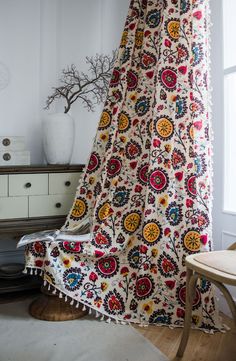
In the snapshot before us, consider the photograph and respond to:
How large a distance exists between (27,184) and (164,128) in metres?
1.08

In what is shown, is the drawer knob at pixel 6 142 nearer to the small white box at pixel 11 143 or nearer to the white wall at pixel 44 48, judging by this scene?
the small white box at pixel 11 143

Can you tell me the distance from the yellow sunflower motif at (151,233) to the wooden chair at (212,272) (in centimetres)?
50

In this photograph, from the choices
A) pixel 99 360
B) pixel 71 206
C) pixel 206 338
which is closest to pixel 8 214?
pixel 71 206

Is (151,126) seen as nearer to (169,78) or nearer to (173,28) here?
(169,78)

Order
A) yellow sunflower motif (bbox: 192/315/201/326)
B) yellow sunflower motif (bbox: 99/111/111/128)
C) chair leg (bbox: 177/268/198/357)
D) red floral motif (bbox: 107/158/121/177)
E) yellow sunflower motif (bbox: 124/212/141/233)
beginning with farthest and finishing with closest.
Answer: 1. yellow sunflower motif (bbox: 99/111/111/128)
2. red floral motif (bbox: 107/158/121/177)
3. yellow sunflower motif (bbox: 124/212/141/233)
4. yellow sunflower motif (bbox: 192/315/201/326)
5. chair leg (bbox: 177/268/198/357)

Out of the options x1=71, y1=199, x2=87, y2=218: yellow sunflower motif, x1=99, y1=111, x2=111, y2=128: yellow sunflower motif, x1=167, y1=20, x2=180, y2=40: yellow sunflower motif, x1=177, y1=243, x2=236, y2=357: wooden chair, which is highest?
x1=167, y1=20, x2=180, y2=40: yellow sunflower motif

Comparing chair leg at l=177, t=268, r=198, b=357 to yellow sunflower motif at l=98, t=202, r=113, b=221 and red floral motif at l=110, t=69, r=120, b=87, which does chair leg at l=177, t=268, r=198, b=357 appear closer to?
yellow sunflower motif at l=98, t=202, r=113, b=221

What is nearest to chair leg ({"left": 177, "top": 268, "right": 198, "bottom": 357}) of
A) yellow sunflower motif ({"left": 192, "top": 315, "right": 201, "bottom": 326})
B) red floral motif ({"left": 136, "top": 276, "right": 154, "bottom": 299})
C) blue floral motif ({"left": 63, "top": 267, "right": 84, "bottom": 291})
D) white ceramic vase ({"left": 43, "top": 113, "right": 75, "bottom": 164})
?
yellow sunflower motif ({"left": 192, "top": 315, "right": 201, "bottom": 326})

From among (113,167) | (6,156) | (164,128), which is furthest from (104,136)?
(6,156)

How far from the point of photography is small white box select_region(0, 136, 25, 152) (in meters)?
2.89

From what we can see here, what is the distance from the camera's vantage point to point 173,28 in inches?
101

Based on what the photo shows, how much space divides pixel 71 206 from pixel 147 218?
2.50ft

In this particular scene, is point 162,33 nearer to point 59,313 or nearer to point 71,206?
point 71,206

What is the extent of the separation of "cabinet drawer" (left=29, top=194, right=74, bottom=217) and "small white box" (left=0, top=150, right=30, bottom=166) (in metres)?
0.29
